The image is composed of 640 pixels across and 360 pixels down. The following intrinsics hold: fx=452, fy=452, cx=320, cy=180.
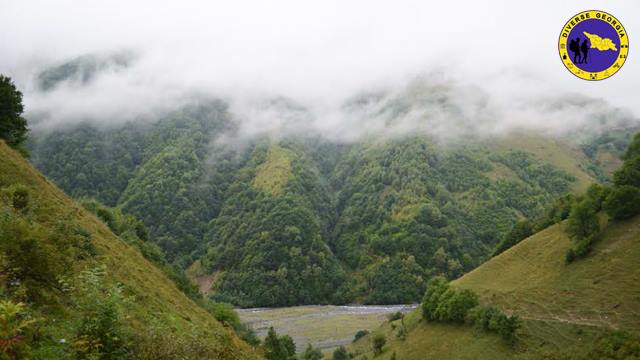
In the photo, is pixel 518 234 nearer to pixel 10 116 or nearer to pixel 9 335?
pixel 10 116

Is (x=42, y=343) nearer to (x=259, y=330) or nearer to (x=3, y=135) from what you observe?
(x=3, y=135)

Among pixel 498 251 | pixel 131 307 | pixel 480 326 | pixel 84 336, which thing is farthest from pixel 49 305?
pixel 498 251

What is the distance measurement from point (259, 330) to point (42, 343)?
177948mm

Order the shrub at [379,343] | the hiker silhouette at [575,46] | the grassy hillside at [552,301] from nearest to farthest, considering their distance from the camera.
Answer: the hiker silhouette at [575,46] → the grassy hillside at [552,301] → the shrub at [379,343]

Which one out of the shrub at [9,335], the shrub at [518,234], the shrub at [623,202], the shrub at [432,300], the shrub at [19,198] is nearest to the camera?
the shrub at [9,335]

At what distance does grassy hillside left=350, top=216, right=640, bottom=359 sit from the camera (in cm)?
8669

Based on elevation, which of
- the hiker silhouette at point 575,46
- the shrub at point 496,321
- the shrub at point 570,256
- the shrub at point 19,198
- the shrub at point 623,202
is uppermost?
the hiker silhouette at point 575,46

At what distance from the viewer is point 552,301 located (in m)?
98.9

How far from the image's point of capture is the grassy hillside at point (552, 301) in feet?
284

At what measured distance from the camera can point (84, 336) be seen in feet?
47.8

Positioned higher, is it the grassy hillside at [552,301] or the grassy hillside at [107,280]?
the grassy hillside at [107,280]

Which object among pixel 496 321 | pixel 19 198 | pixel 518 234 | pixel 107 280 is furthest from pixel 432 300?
pixel 19 198

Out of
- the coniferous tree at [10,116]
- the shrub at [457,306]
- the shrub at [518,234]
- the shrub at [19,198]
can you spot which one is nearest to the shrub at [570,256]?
the shrub at [457,306]

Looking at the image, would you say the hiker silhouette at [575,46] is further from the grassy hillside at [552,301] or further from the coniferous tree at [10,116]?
the coniferous tree at [10,116]
